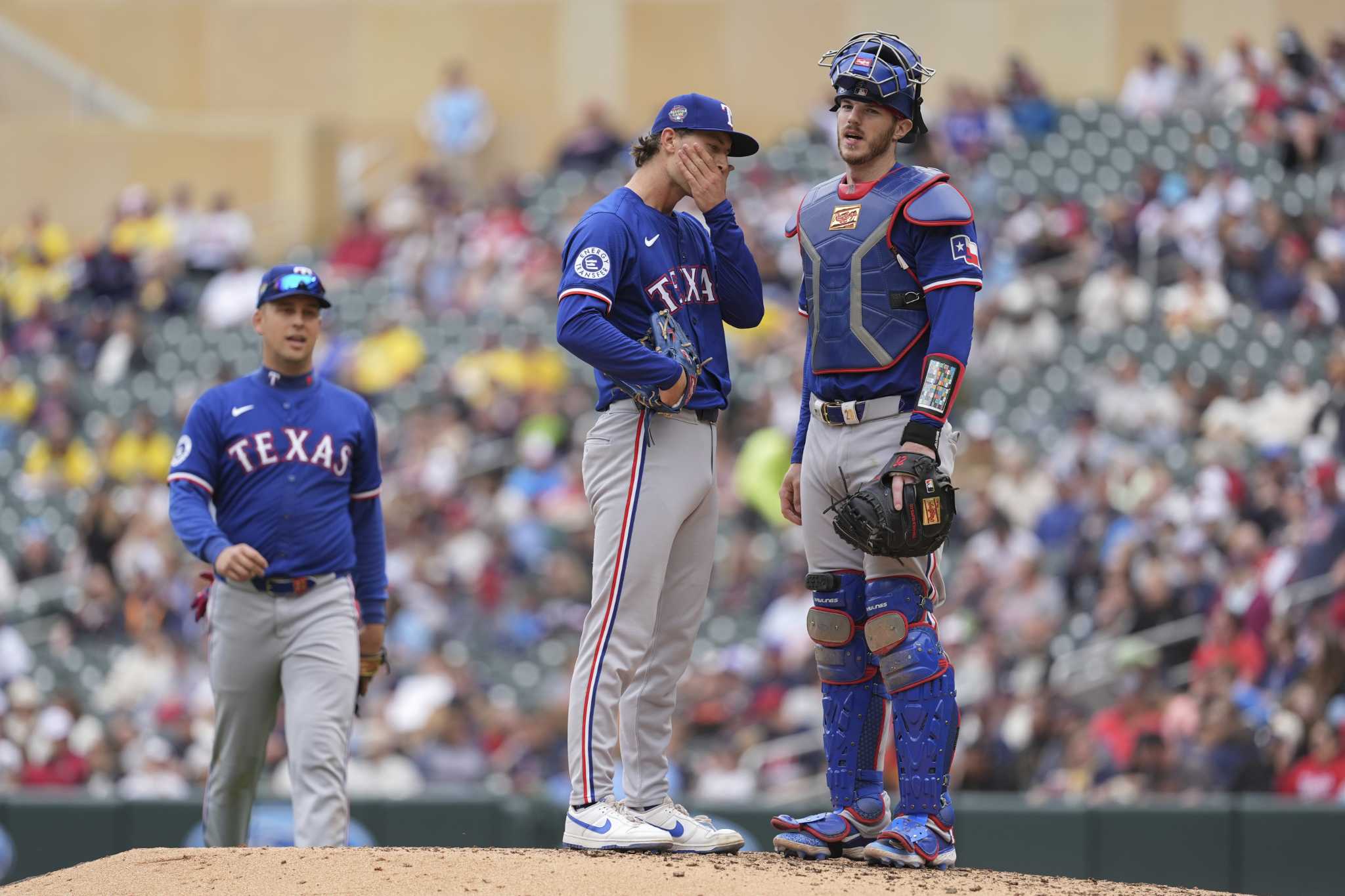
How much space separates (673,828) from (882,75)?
2373 mm

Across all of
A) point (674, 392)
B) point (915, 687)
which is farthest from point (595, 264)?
point (915, 687)

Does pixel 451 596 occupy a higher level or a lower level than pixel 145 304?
lower

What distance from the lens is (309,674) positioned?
6.60 meters

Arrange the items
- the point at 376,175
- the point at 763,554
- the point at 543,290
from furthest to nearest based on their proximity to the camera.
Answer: the point at 376,175 < the point at 543,290 < the point at 763,554

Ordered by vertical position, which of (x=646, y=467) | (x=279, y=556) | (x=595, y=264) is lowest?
(x=279, y=556)

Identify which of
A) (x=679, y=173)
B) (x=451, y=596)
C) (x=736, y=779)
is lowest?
(x=736, y=779)

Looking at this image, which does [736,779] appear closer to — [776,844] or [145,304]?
[776,844]

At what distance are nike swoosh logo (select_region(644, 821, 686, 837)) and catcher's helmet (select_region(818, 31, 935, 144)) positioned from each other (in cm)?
223

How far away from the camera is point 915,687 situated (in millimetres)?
5531

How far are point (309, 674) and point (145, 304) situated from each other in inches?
529

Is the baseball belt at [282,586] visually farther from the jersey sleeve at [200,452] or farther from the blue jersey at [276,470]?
the jersey sleeve at [200,452]

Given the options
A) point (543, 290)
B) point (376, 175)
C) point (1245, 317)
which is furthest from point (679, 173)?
point (376, 175)

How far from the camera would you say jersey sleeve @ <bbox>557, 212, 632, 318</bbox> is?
559 cm

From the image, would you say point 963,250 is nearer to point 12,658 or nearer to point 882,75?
point 882,75
